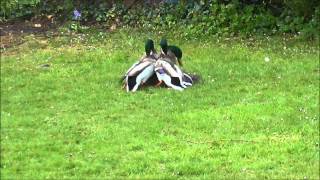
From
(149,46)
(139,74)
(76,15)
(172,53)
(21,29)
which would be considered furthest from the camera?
(76,15)

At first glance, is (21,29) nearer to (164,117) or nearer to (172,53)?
(172,53)

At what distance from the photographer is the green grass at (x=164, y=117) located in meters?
7.06

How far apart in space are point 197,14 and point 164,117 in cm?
715

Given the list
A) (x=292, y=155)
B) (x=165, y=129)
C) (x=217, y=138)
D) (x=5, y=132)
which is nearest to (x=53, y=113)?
(x=5, y=132)

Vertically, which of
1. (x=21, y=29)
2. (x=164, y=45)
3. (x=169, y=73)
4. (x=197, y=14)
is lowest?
(x=21, y=29)

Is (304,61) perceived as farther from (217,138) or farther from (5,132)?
(5,132)

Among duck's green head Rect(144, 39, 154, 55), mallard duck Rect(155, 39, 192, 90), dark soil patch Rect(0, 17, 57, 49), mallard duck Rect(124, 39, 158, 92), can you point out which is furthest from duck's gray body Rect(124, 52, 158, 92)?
dark soil patch Rect(0, 17, 57, 49)

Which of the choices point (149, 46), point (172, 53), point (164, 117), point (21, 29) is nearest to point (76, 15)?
point (21, 29)

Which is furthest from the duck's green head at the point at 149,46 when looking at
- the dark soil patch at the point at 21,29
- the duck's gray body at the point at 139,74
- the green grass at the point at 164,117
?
the dark soil patch at the point at 21,29

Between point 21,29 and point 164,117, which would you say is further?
point 21,29

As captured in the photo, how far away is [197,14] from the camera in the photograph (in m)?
15.7

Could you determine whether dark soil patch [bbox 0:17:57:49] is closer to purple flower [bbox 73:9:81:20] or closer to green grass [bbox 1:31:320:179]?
purple flower [bbox 73:9:81:20]

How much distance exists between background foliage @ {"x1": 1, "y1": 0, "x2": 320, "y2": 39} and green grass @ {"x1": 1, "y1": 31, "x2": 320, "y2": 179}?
3.96 feet

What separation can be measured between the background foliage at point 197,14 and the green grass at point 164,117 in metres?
1.21
